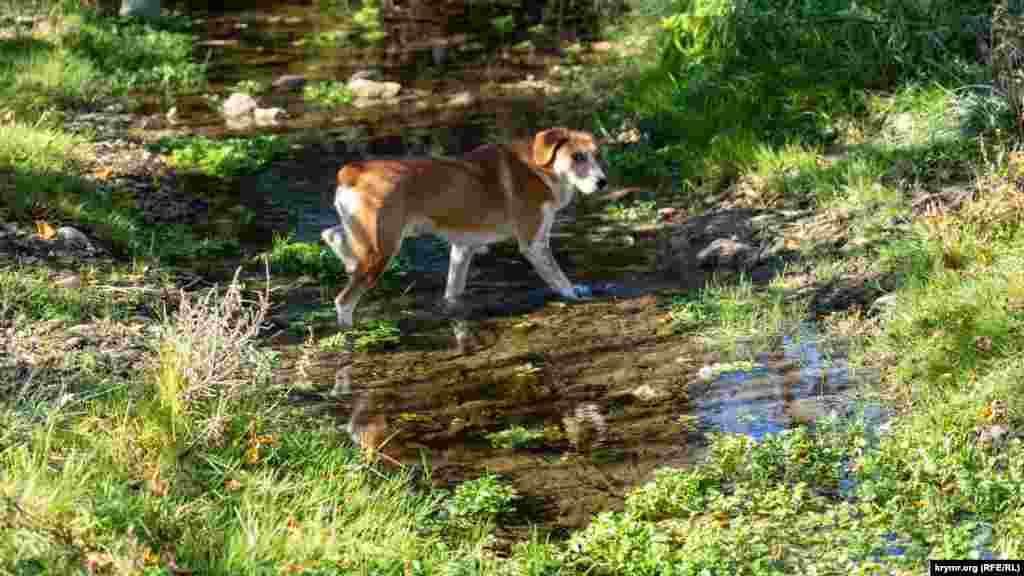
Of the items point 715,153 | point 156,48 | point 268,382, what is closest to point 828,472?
point 268,382

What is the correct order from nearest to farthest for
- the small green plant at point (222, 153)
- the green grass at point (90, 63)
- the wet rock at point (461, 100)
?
Answer: the small green plant at point (222, 153), the green grass at point (90, 63), the wet rock at point (461, 100)

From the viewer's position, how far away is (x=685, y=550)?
514 centimetres

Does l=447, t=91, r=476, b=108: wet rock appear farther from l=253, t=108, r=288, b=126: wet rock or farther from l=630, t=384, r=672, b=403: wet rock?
l=630, t=384, r=672, b=403: wet rock

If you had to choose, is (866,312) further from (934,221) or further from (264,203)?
(264,203)

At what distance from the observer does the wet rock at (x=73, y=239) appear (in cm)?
915

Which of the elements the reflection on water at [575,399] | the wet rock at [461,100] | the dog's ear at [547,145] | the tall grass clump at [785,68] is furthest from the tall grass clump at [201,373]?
the wet rock at [461,100]

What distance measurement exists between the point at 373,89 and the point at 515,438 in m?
10.0

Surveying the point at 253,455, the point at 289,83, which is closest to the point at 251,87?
the point at 289,83

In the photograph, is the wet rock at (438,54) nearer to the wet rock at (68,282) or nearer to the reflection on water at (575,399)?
the reflection on water at (575,399)

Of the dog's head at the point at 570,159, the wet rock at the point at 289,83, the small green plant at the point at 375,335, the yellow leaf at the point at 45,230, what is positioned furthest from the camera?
the wet rock at the point at 289,83

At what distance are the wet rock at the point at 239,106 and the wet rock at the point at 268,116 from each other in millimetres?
141

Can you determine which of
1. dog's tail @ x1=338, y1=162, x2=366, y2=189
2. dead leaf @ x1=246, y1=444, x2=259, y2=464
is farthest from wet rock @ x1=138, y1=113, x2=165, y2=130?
dead leaf @ x1=246, y1=444, x2=259, y2=464

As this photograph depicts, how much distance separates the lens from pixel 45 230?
908 centimetres

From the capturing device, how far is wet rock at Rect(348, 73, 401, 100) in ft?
52.2
